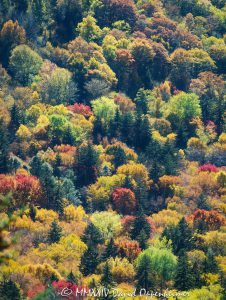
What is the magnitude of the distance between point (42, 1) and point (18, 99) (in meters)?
41.4

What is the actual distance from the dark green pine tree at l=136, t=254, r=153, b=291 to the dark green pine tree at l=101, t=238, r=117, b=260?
22.8 ft

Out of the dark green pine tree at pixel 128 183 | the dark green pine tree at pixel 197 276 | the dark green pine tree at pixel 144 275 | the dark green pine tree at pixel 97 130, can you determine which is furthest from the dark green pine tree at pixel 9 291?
the dark green pine tree at pixel 97 130

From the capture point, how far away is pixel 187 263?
89125 millimetres

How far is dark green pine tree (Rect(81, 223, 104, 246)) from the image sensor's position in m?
101

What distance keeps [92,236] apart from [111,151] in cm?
A: 3708

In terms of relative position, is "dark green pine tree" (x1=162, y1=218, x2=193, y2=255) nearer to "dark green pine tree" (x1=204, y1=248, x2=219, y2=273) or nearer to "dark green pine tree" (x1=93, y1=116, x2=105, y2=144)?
"dark green pine tree" (x1=204, y1=248, x2=219, y2=273)

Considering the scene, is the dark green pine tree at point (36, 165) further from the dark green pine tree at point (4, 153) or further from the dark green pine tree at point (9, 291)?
the dark green pine tree at point (9, 291)

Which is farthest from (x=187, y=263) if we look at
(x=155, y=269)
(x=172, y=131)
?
(x=172, y=131)

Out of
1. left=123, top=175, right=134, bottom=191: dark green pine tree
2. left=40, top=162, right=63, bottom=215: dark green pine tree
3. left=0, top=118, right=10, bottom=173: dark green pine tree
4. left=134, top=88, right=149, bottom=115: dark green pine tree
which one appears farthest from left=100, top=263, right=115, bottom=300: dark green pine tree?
left=134, top=88, right=149, bottom=115: dark green pine tree

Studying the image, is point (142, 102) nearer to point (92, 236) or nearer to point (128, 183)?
point (128, 183)

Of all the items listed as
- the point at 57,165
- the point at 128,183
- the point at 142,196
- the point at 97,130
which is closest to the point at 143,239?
the point at 142,196

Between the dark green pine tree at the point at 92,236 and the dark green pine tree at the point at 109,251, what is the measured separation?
163 inches

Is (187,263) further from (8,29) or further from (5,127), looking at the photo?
(8,29)

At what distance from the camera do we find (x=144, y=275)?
87.8 m
